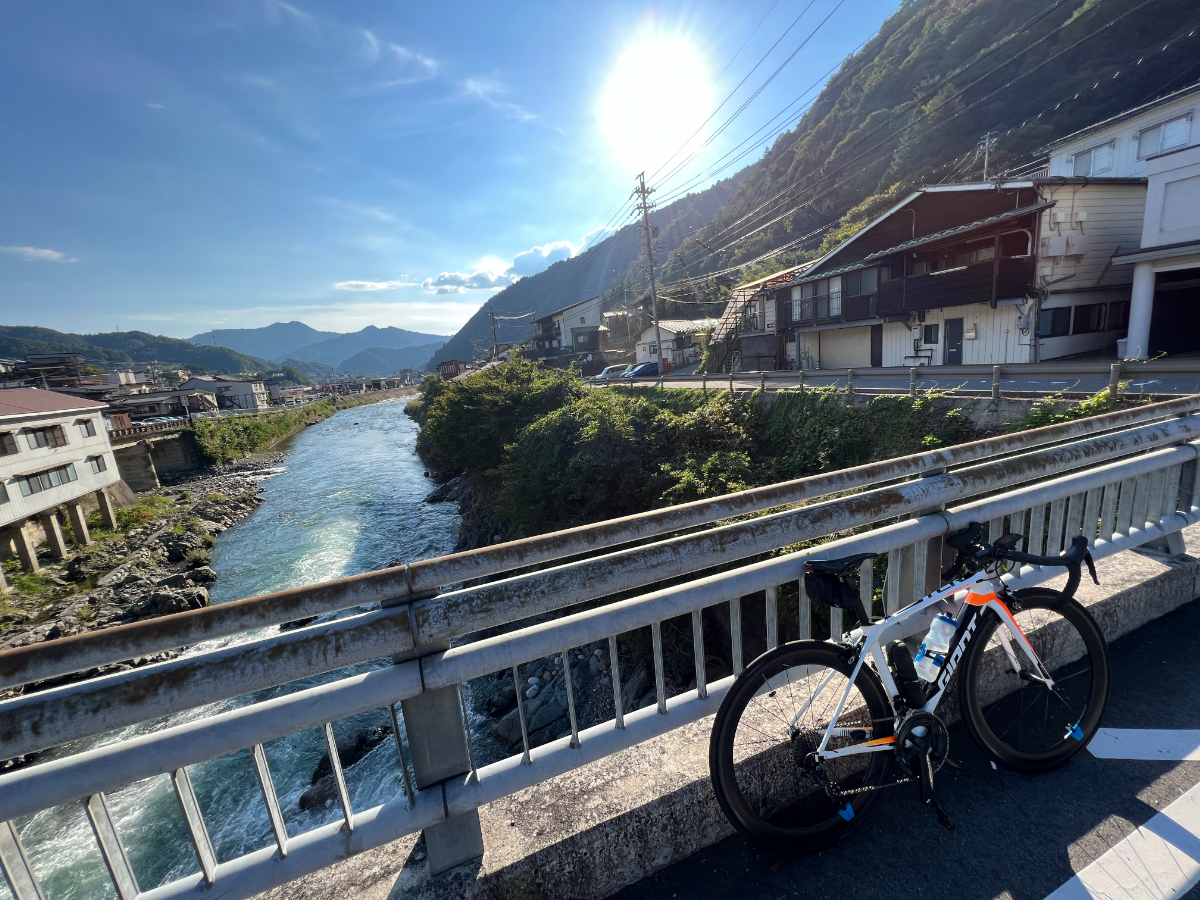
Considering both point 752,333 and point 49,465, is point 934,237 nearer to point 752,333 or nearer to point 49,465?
point 752,333

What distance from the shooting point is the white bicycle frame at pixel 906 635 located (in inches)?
78.6

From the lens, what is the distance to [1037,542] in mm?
2963

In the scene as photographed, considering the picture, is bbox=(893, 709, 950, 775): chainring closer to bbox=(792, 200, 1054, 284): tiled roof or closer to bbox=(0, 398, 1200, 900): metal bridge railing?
bbox=(0, 398, 1200, 900): metal bridge railing

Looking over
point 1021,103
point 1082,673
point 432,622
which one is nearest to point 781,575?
point 432,622

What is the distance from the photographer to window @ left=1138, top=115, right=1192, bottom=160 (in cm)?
1563

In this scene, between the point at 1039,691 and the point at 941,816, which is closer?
the point at 941,816

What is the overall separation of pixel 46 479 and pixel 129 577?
803 cm

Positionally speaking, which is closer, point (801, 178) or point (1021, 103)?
point (1021, 103)

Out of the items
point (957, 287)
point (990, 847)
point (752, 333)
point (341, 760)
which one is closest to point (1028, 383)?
point (957, 287)

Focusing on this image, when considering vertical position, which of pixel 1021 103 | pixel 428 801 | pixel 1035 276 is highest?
pixel 1021 103

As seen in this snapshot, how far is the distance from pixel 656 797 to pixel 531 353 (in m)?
66.6

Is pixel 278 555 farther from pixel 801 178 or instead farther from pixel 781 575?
pixel 801 178

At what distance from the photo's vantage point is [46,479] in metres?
21.8

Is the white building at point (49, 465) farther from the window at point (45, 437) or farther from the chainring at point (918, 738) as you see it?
the chainring at point (918, 738)
